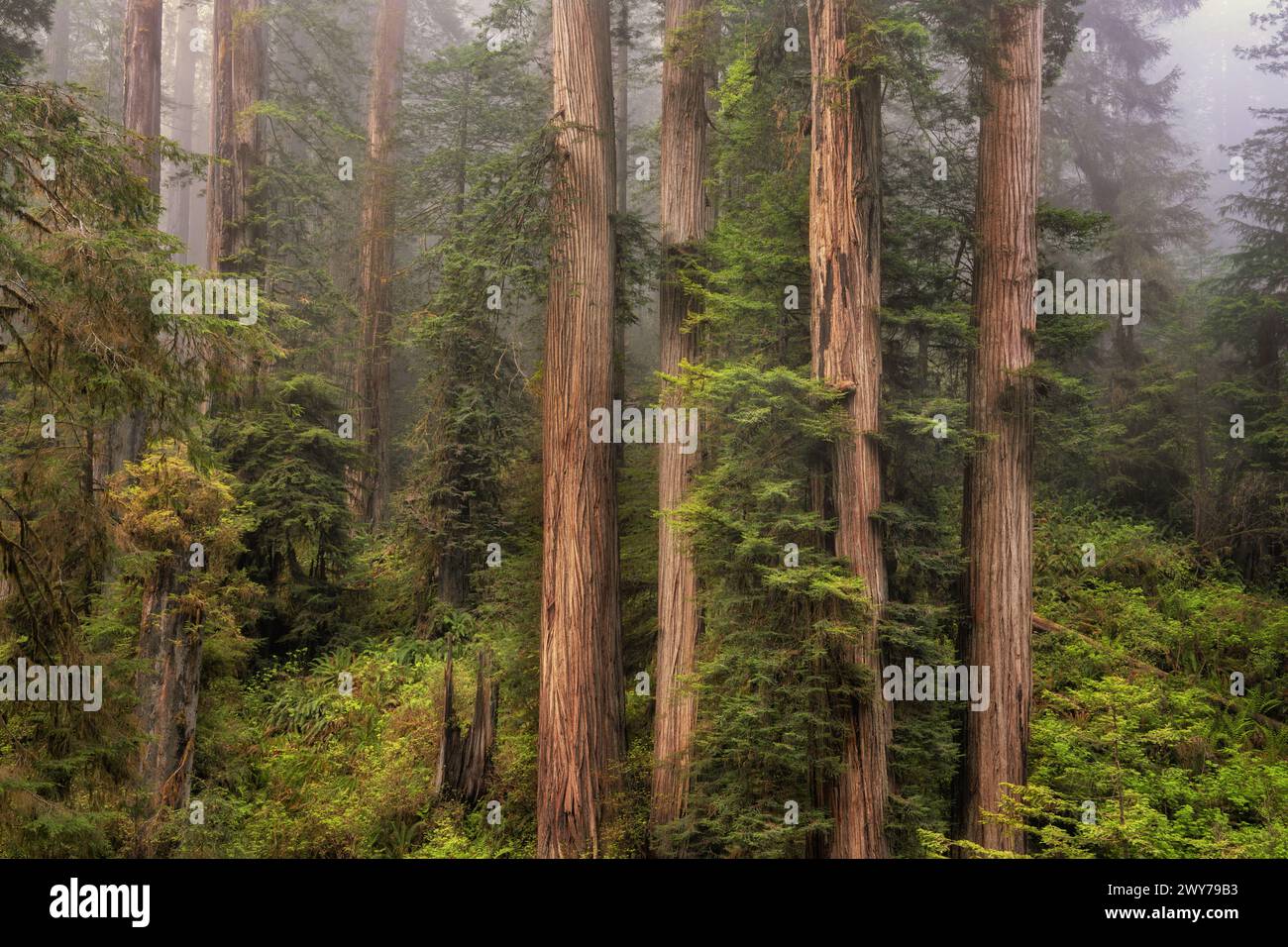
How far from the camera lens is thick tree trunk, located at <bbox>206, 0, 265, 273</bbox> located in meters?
13.2

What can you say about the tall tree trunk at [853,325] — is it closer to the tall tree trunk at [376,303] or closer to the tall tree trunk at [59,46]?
the tall tree trunk at [376,303]

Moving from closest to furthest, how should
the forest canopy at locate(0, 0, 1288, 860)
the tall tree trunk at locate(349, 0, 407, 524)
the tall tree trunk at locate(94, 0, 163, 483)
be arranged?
the forest canopy at locate(0, 0, 1288, 860)
the tall tree trunk at locate(94, 0, 163, 483)
the tall tree trunk at locate(349, 0, 407, 524)

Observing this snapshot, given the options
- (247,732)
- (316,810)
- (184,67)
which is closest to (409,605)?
(247,732)

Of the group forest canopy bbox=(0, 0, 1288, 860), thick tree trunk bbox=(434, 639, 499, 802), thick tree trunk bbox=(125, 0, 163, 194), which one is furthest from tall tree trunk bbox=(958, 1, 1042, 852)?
thick tree trunk bbox=(125, 0, 163, 194)

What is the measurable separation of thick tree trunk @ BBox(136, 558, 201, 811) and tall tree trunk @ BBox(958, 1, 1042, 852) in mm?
7760

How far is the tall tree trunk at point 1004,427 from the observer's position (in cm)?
771

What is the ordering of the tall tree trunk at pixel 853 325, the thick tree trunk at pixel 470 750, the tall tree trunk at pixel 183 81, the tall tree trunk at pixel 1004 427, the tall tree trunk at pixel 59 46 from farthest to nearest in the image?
the tall tree trunk at pixel 183 81
the tall tree trunk at pixel 59 46
the thick tree trunk at pixel 470 750
the tall tree trunk at pixel 1004 427
the tall tree trunk at pixel 853 325

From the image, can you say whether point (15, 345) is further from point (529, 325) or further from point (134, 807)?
point (529, 325)

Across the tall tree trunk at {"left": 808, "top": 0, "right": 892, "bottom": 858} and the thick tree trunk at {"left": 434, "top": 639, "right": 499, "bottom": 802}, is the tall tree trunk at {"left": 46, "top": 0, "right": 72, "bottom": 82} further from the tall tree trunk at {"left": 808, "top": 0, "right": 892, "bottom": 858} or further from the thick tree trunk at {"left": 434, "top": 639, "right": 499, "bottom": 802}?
the tall tree trunk at {"left": 808, "top": 0, "right": 892, "bottom": 858}

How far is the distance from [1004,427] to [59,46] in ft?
108

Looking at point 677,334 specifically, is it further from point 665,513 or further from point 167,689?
point 167,689

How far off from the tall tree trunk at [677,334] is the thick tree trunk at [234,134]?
22.5 feet

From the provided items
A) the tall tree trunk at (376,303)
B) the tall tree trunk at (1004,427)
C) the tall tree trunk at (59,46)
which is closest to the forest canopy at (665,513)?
the tall tree trunk at (1004,427)

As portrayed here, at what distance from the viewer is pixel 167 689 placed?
342 inches
